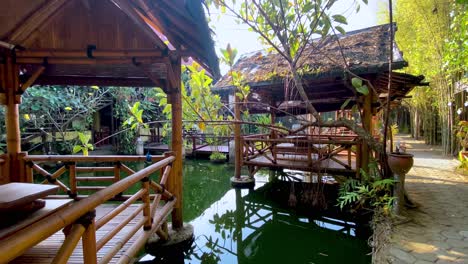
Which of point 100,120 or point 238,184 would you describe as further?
point 100,120

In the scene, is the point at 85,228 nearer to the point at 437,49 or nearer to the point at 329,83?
the point at 329,83

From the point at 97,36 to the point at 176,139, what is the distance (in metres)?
1.62

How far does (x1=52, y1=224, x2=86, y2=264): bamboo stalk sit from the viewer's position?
1.21 m

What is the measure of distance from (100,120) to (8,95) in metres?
12.1

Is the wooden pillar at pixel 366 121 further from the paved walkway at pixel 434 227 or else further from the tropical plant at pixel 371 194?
the paved walkway at pixel 434 227

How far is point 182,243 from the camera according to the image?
3.52 meters

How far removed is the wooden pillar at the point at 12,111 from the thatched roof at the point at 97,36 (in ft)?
0.54

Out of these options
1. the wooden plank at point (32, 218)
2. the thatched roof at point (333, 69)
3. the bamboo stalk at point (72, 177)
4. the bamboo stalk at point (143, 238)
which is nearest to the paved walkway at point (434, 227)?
the thatched roof at point (333, 69)

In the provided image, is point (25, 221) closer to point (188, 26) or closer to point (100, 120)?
point (188, 26)

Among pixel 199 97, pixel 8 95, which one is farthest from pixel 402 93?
pixel 8 95

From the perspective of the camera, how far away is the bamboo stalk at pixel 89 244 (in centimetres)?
151

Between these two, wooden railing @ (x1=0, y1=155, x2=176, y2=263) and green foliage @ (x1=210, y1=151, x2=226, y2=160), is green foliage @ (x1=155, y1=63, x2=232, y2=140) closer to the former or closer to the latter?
wooden railing @ (x1=0, y1=155, x2=176, y2=263)

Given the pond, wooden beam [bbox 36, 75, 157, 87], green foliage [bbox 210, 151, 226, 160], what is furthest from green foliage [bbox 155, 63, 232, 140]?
green foliage [bbox 210, 151, 226, 160]

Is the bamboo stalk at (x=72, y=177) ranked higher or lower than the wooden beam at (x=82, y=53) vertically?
lower
